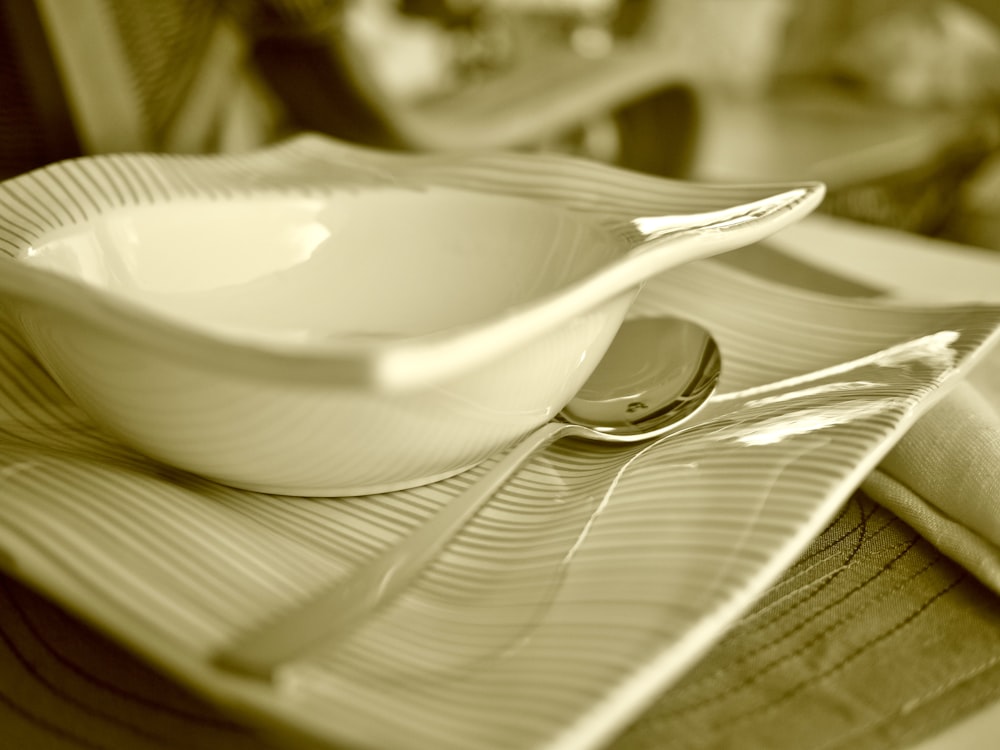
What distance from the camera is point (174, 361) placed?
0.18m

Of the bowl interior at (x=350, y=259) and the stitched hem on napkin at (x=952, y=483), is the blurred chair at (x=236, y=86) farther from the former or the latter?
the stitched hem on napkin at (x=952, y=483)

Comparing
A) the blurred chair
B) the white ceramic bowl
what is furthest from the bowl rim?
the blurred chair

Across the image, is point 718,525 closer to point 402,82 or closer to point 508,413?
point 508,413

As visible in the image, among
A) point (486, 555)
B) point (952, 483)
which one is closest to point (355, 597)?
point (486, 555)

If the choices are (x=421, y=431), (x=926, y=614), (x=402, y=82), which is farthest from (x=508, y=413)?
(x=402, y=82)

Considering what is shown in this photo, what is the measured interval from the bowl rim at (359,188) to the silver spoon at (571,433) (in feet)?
0.16

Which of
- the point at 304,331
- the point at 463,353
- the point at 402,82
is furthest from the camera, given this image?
the point at 402,82

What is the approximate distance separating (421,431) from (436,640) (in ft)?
0.18

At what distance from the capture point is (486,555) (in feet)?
0.77

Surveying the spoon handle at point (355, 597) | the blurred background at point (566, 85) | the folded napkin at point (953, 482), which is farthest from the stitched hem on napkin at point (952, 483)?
the blurred background at point (566, 85)

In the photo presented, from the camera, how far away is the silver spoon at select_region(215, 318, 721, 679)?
0.18 metres

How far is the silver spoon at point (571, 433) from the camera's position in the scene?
0.59 ft

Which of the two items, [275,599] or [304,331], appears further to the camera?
[304,331]

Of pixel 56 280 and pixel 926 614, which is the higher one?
pixel 56 280
